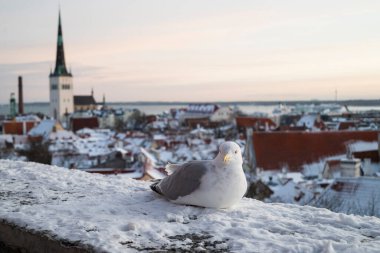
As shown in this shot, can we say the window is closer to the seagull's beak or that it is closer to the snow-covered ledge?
the snow-covered ledge

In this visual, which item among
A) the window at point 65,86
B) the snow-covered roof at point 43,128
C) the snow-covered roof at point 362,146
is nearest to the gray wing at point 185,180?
the snow-covered roof at point 362,146

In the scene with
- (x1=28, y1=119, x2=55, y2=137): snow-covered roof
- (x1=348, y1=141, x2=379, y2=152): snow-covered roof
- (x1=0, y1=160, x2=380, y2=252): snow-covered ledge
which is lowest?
(x1=28, y1=119, x2=55, y2=137): snow-covered roof

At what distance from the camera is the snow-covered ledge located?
244 cm

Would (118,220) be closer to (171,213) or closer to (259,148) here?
(171,213)

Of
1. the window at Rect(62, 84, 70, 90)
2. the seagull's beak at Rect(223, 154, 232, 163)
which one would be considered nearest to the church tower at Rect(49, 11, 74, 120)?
the window at Rect(62, 84, 70, 90)

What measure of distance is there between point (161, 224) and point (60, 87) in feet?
311

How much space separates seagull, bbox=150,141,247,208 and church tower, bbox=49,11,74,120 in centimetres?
9128

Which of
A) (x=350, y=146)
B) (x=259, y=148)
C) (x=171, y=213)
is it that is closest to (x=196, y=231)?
(x=171, y=213)

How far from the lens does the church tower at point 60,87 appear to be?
93.0m

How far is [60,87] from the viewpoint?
94438 millimetres

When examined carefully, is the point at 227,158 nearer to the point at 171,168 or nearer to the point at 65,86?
the point at 171,168

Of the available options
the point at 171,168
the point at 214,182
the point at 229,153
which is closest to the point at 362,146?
the point at 171,168

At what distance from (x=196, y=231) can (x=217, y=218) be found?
0.28 meters

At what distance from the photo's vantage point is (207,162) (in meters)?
3.29
